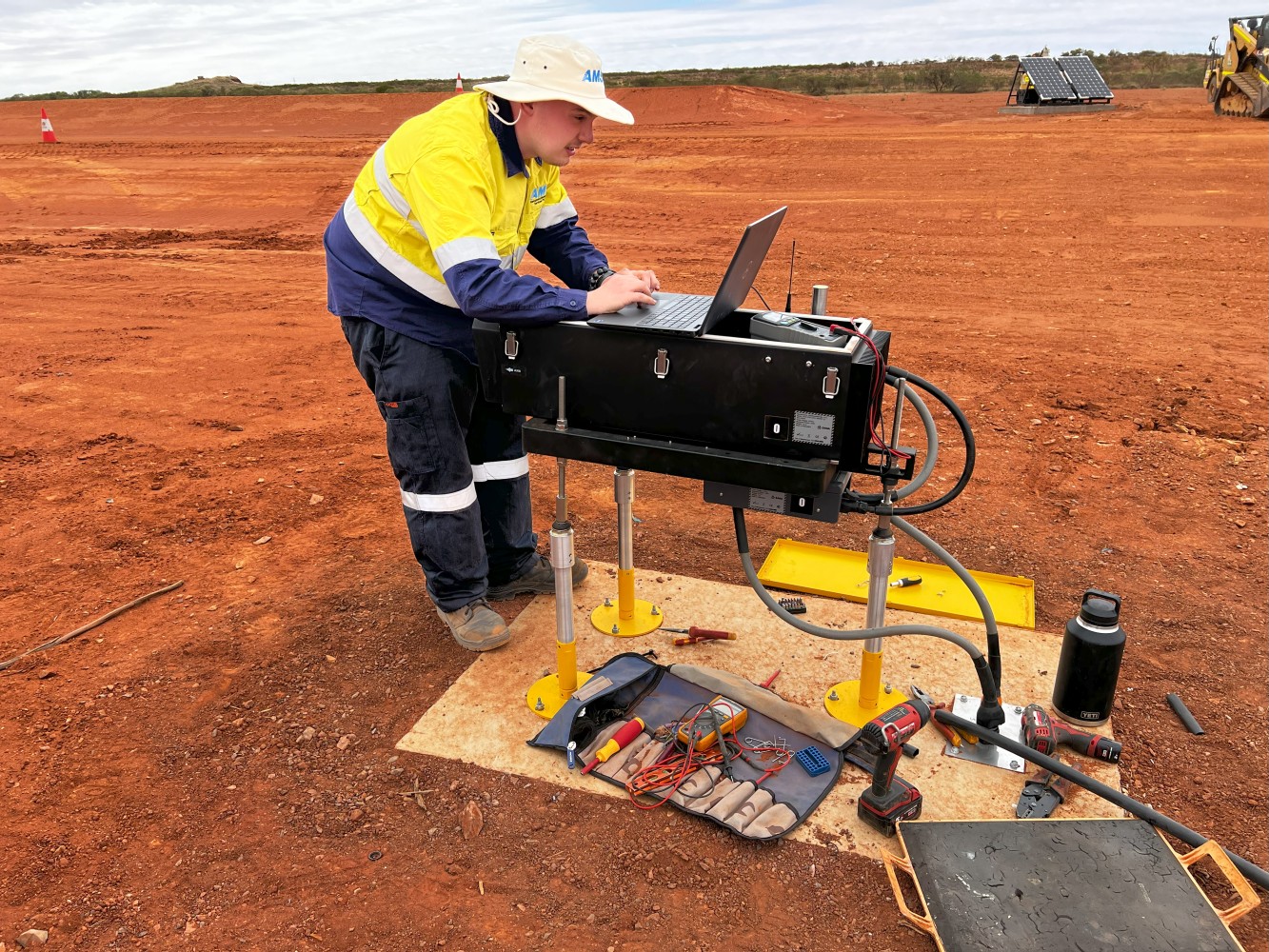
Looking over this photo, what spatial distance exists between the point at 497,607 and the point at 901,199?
10.2 m

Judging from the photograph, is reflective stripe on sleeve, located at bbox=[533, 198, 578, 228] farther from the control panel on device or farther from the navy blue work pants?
the control panel on device

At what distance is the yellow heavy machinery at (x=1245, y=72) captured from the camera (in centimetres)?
1702

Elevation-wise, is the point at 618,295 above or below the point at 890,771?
above

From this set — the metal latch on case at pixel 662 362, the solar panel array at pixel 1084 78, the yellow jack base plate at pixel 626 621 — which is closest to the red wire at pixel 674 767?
the yellow jack base plate at pixel 626 621

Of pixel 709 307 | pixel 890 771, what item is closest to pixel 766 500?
pixel 709 307

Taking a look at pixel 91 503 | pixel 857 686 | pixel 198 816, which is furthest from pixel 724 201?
pixel 198 816

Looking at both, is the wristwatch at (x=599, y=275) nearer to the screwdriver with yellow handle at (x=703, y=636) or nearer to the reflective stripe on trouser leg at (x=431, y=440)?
the reflective stripe on trouser leg at (x=431, y=440)

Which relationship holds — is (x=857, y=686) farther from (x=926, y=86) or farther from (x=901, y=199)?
(x=926, y=86)

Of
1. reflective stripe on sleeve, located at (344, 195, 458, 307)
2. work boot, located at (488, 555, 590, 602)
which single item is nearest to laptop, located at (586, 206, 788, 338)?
reflective stripe on sleeve, located at (344, 195, 458, 307)

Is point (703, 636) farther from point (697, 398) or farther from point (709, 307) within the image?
point (709, 307)

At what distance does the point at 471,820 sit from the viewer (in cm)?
274

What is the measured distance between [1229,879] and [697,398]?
1.93 m

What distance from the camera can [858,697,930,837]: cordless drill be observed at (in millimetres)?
2506

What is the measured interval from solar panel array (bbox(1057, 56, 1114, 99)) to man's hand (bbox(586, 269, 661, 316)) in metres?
21.9
